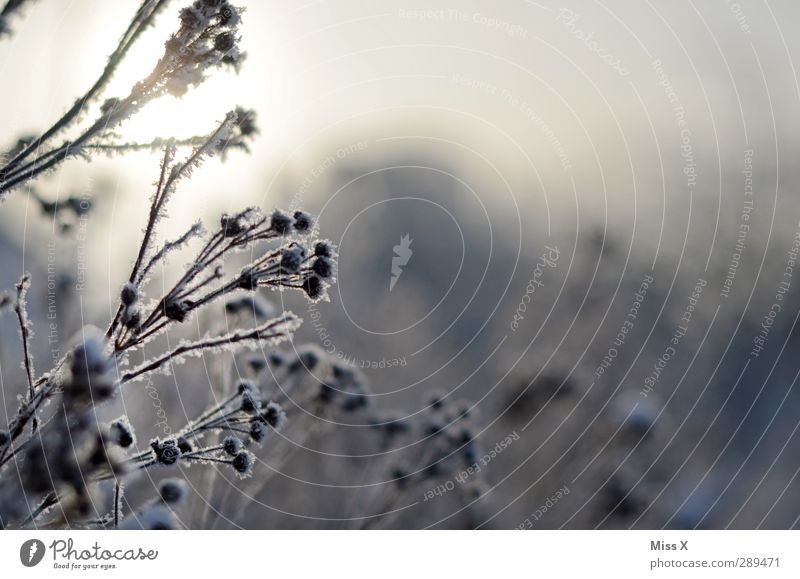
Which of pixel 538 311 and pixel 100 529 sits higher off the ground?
pixel 538 311

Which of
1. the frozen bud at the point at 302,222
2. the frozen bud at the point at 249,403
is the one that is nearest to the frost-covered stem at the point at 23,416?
the frozen bud at the point at 249,403

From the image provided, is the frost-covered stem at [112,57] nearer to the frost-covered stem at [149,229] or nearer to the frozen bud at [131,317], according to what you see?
the frost-covered stem at [149,229]

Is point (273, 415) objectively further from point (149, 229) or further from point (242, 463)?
point (149, 229)

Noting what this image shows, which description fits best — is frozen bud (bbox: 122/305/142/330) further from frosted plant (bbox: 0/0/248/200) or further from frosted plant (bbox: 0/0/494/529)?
frosted plant (bbox: 0/0/248/200)

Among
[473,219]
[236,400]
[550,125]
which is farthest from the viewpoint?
[473,219]
